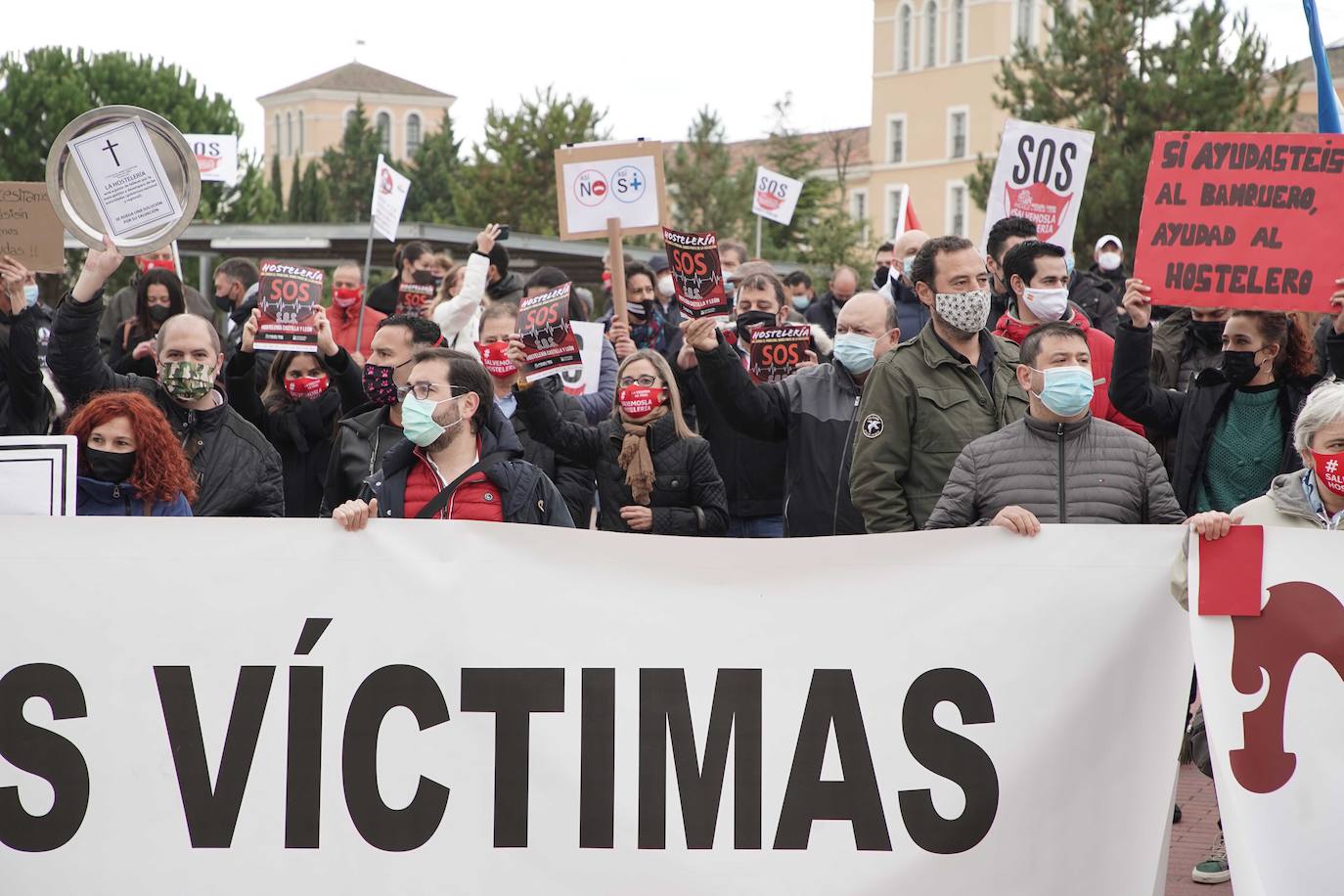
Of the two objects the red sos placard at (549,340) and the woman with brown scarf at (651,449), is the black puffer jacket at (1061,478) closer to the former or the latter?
the woman with brown scarf at (651,449)

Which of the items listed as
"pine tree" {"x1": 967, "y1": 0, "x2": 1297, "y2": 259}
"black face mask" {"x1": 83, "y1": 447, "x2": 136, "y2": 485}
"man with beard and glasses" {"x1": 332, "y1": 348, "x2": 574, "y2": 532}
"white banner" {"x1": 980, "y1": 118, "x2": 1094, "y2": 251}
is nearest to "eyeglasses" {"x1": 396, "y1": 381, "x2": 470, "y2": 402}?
"man with beard and glasses" {"x1": 332, "y1": 348, "x2": 574, "y2": 532}

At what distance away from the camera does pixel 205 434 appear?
6238mm

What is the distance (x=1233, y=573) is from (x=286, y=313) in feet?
14.1

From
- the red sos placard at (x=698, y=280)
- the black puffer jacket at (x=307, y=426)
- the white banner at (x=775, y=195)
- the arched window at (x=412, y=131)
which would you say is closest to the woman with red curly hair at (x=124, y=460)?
the black puffer jacket at (x=307, y=426)

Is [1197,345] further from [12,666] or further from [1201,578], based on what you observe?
[12,666]

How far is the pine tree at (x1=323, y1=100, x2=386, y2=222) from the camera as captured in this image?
9019cm

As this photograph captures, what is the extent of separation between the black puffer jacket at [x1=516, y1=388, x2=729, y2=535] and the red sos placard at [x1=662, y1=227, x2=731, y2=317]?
0.60 metres

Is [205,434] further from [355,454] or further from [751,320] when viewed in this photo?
[751,320]

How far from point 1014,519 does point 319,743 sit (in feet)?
6.68

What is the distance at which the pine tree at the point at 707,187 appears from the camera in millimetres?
50625

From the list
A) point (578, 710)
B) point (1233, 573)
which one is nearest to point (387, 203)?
point (578, 710)

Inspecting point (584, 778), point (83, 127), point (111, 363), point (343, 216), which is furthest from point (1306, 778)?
point (343, 216)

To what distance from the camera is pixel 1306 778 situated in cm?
459

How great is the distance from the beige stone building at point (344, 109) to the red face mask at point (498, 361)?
11774cm
